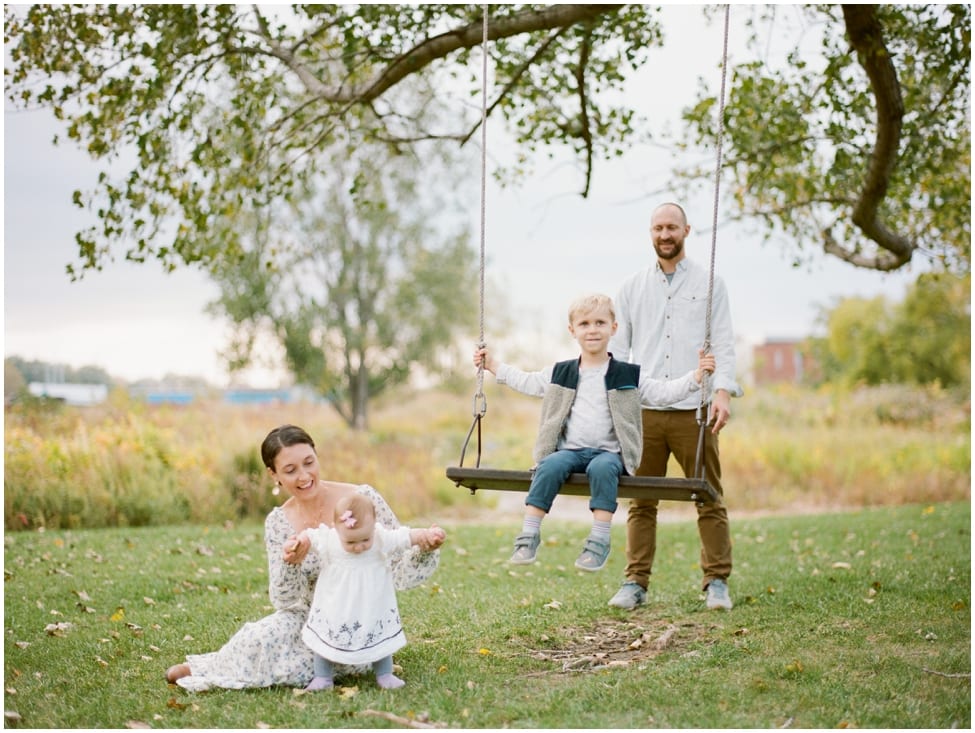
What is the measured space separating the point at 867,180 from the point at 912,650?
3848 millimetres

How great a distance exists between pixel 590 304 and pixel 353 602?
5.31 feet

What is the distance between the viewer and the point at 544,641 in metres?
5.27

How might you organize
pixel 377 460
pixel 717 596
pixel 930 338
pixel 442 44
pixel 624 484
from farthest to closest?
pixel 930 338 → pixel 377 460 → pixel 442 44 → pixel 717 596 → pixel 624 484

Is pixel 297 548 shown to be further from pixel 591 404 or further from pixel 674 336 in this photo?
pixel 674 336

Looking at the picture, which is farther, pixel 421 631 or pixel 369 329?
pixel 369 329

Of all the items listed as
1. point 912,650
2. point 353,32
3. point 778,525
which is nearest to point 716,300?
point 912,650

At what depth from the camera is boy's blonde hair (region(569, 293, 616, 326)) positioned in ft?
15.7

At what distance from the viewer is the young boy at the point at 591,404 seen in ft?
15.0

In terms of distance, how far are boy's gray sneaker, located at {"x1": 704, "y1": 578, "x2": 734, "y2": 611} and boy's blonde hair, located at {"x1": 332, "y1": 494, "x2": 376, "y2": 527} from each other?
2.34 meters

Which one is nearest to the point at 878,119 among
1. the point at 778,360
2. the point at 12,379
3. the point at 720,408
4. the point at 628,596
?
the point at 720,408

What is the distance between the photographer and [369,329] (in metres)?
20.5

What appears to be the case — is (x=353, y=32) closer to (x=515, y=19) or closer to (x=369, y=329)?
(x=515, y=19)

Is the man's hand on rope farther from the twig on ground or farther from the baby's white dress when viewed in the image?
the twig on ground

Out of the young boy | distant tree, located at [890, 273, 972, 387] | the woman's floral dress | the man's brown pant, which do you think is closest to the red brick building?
distant tree, located at [890, 273, 972, 387]
